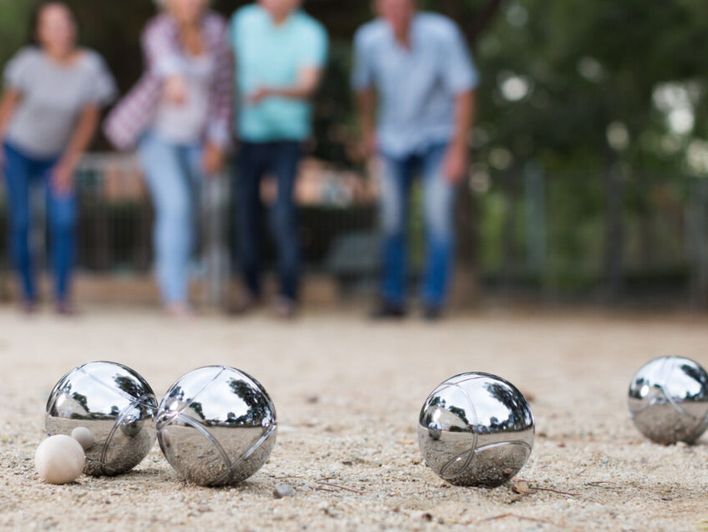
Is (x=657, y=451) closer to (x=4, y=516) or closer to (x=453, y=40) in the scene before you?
(x=4, y=516)

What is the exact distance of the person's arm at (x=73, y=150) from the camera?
7398mm

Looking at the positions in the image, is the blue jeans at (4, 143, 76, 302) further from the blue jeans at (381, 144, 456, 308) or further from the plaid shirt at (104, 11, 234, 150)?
the blue jeans at (381, 144, 456, 308)

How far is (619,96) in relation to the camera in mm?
12742

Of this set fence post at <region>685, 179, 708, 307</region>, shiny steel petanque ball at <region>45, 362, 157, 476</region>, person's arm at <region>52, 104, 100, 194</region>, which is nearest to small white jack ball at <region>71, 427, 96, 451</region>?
shiny steel petanque ball at <region>45, 362, 157, 476</region>

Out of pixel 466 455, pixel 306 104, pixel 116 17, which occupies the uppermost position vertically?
pixel 116 17

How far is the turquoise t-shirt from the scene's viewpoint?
7348mm

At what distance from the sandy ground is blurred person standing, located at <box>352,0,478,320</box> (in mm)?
889

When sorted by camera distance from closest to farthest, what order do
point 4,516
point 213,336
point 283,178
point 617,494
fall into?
point 4,516, point 617,494, point 213,336, point 283,178

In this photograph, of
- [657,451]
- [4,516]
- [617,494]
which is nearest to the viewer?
[4,516]

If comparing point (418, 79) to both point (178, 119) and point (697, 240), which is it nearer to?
point (178, 119)

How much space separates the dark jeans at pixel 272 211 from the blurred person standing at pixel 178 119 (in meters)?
0.25

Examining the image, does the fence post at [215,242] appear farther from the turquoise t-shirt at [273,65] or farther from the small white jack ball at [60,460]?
the small white jack ball at [60,460]

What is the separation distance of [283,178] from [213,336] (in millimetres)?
1535

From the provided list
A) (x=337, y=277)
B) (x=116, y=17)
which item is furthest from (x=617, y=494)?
(x=116, y=17)
